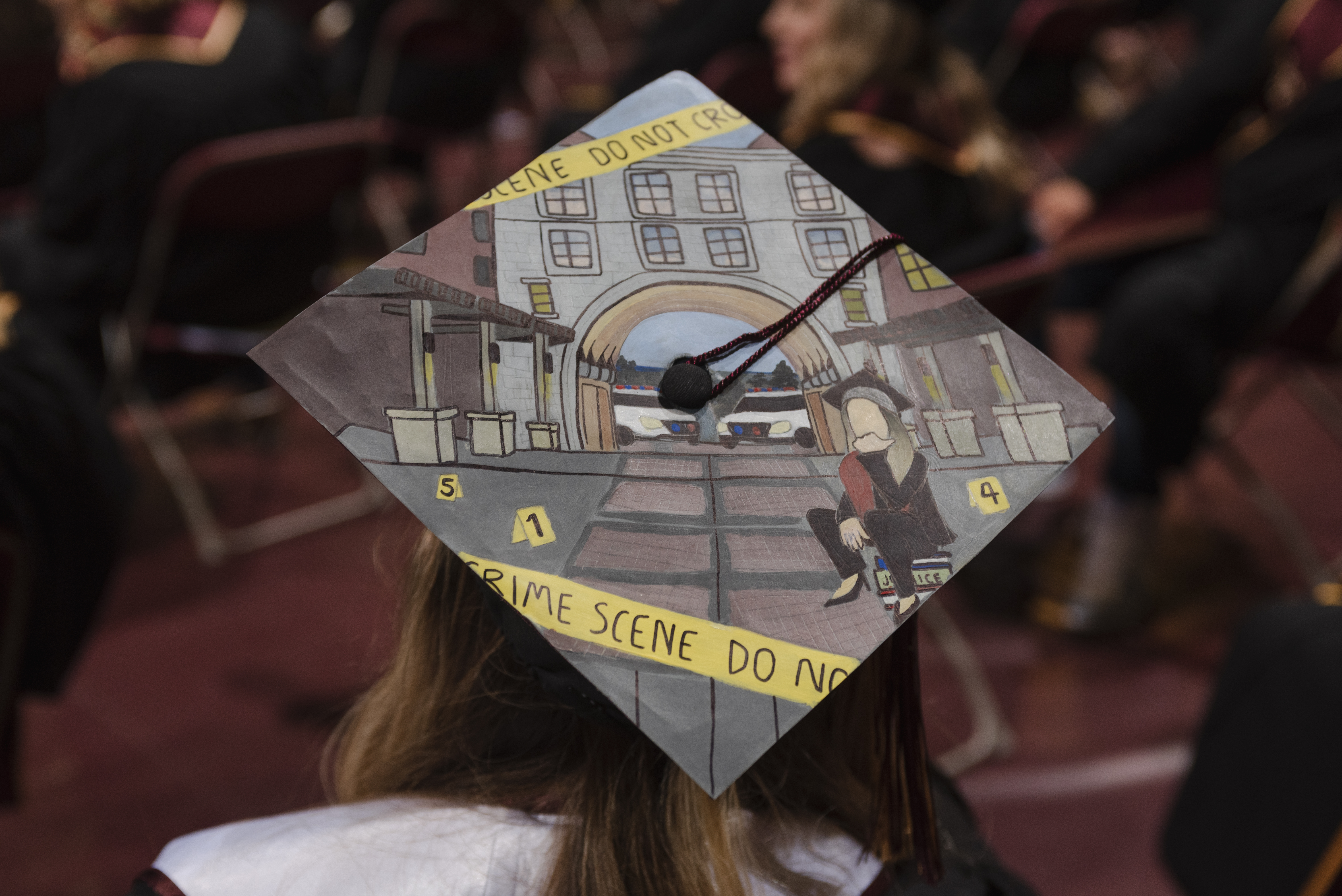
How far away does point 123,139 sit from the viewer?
2184 millimetres

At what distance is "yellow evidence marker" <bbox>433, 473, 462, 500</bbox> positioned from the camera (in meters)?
0.66

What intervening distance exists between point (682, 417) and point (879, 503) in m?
0.14

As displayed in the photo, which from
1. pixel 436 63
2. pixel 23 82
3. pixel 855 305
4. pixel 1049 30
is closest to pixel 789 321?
pixel 855 305

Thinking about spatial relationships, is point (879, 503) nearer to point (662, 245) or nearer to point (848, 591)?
point (848, 591)

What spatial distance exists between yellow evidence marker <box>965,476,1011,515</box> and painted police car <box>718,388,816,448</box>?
0.11 metres

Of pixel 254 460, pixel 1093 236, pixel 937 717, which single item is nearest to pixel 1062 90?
pixel 1093 236

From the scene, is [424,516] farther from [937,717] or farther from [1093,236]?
[1093,236]

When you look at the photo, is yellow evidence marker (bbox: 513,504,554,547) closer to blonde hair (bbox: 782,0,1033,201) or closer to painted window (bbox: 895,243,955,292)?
painted window (bbox: 895,243,955,292)

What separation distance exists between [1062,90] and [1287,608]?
3.11 meters

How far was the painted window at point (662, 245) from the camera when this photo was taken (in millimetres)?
766

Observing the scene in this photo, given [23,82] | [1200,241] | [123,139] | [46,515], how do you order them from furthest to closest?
[23,82] < [1200,241] < [123,139] < [46,515]

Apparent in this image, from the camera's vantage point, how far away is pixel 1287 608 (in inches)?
48.3

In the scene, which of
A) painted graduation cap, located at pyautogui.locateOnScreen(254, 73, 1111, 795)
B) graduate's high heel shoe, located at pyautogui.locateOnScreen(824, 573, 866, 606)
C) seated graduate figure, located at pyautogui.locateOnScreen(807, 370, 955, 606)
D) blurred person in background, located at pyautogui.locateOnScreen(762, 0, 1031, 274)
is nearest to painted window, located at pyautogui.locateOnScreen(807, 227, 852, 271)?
painted graduation cap, located at pyautogui.locateOnScreen(254, 73, 1111, 795)

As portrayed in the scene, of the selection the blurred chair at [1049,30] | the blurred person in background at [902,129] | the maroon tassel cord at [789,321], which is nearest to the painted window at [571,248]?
the maroon tassel cord at [789,321]
